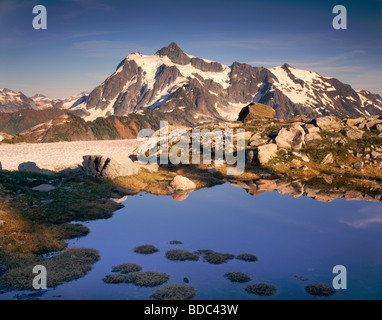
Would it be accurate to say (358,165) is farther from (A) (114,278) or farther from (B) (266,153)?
(A) (114,278)

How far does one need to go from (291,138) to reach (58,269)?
139ft

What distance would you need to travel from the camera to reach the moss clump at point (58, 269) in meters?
15.0

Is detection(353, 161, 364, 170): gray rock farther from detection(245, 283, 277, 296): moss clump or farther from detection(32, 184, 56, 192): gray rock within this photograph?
detection(32, 184, 56, 192): gray rock

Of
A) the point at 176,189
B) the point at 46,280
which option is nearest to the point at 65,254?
the point at 46,280

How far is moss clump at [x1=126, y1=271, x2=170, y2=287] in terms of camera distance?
14695 mm

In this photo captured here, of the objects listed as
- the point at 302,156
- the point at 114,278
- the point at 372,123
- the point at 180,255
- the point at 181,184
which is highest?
the point at 372,123

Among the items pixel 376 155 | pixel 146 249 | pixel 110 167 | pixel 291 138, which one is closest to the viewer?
pixel 146 249

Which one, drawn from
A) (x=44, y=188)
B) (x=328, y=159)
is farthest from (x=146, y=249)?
(x=328, y=159)

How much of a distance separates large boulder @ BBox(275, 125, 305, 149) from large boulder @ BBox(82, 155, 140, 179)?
75.0ft

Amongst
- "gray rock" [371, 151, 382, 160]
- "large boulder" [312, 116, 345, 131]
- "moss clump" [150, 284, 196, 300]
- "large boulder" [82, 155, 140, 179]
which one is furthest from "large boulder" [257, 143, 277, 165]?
"moss clump" [150, 284, 196, 300]

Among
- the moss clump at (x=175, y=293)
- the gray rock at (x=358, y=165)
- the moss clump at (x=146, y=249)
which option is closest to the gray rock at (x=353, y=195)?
the gray rock at (x=358, y=165)

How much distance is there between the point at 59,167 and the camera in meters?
55.3

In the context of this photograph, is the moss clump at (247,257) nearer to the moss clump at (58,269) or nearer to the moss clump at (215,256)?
the moss clump at (215,256)

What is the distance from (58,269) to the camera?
16453mm
